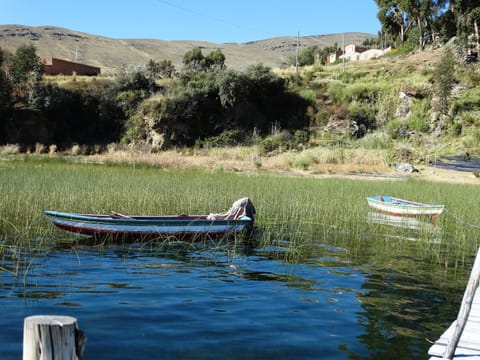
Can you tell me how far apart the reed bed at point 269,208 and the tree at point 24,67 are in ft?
67.9

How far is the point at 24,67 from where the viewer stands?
139 feet

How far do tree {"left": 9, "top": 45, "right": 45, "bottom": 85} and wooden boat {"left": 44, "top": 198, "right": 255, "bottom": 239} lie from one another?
3387 cm

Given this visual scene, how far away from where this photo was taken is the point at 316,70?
54.9 metres

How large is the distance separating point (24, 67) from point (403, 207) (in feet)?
112

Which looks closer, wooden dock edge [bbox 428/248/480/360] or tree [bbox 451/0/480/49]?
wooden dock edge [bbox 428/248/480/360]

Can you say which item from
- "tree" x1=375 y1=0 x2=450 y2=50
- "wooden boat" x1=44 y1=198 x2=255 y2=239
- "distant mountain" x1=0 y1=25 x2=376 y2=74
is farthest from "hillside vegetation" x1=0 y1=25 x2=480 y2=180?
"distant mountain" x1=0 y1=25 x2=376 y2=74

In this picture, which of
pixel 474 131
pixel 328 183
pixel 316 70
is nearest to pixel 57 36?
pixel 316 70

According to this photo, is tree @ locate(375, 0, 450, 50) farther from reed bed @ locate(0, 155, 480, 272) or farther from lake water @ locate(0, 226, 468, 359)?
lake water @ locate(0, 226, 468, 359)

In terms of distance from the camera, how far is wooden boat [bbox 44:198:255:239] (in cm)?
1122

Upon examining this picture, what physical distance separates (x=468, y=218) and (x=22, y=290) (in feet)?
41.1

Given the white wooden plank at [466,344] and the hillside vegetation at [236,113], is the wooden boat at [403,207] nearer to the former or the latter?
the white wooden plank at [466,344]

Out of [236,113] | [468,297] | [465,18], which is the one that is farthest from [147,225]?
[465,18]

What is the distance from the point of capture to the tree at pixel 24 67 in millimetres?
41750

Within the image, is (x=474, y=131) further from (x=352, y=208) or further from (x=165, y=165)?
(x=352, y=208)
